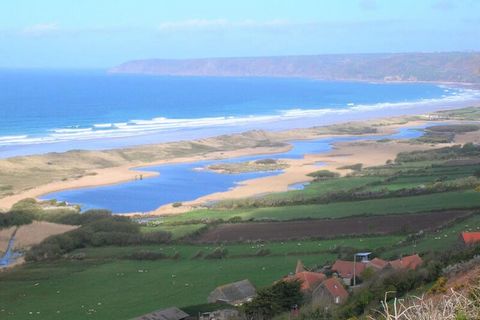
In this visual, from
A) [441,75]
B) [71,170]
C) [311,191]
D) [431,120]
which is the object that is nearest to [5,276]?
[311,191]

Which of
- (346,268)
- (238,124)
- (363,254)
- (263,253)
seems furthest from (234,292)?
(238,124)

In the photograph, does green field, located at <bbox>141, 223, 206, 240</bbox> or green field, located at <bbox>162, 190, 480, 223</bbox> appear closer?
green field, located at <bbox>141, 223, 206, 240</bbox>

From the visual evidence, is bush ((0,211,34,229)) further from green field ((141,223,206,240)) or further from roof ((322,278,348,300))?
roof ((322,278,348,300))

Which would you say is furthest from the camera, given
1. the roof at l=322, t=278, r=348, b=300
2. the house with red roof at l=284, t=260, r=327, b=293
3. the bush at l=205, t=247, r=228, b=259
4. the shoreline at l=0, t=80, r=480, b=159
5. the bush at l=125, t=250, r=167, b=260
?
the shoreline at l=0, t=80, r=480, b=159

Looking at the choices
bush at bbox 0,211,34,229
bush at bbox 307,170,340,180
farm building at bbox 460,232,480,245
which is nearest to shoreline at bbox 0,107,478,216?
bush at bbox 307,170,340,180

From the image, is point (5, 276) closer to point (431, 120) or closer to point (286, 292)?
point (286, 292)
